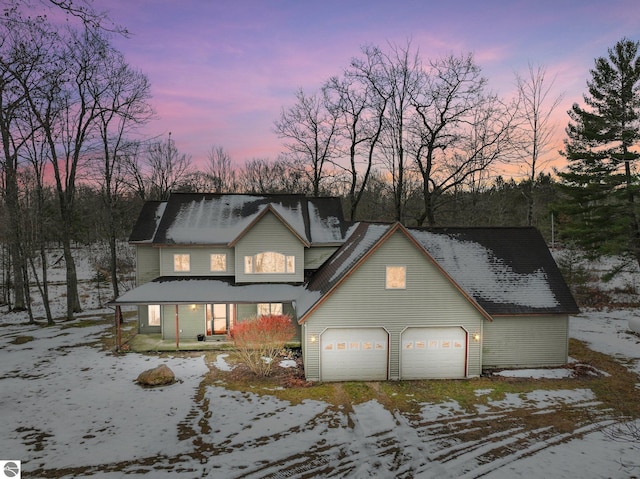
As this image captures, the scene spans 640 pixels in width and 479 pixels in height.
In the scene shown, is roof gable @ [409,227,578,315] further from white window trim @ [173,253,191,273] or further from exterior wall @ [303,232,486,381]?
white window trim @ [173,253,191,273]

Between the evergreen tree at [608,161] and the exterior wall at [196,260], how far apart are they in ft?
85.2

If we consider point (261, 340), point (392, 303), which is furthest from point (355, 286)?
point (261, 340)

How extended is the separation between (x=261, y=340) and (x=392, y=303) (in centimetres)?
600

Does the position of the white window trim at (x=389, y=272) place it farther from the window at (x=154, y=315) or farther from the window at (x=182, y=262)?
the window at (x=154, y=315)

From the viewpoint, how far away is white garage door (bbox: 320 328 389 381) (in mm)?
15445

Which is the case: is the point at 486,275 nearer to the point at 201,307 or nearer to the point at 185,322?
the point at 201,307

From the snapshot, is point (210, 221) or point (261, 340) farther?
point (210, 221)

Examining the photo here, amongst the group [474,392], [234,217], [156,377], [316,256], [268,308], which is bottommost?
[474,392]

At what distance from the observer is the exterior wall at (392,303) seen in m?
15.3

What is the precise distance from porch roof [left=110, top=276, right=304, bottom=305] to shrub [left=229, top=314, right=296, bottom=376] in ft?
5.78

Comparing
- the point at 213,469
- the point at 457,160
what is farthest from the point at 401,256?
the point at 457,160

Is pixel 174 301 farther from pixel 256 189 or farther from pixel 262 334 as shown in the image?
pixel 256 189

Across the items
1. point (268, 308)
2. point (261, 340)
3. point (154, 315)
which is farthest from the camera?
point (154, 315)

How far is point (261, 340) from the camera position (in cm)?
1623
